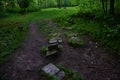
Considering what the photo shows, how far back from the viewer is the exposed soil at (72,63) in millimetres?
5097

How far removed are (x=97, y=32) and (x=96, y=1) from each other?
4.75 metres

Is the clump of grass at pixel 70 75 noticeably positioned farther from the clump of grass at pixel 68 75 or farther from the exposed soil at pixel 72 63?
the exposed soil at pixel 72 63

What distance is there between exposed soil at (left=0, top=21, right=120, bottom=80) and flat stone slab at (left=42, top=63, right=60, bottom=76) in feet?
0.88

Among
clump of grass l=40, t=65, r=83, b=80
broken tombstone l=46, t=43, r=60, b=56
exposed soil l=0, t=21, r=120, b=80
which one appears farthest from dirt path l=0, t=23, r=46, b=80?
broken tombstone l=46, t=43, r=60, b=56

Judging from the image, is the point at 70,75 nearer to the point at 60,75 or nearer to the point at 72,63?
the point at 60,75

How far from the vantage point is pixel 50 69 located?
526 cm

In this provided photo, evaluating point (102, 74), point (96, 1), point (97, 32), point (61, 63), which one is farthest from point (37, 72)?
point (96, 1)

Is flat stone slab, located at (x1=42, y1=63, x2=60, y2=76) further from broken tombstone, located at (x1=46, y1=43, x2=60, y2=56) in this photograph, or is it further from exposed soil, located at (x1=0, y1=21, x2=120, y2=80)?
broken tombstone, located at (x1=46, y1=43, x2=60, y2=56)

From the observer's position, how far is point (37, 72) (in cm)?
530

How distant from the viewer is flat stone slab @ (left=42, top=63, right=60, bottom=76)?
5.07m

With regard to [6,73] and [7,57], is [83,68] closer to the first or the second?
[6,73]

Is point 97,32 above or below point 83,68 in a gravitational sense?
above

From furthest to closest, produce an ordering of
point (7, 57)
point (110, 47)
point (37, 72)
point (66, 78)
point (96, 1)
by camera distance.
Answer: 1. point (96, 1)
2. point (110, 47)
3. point (7, 57)
4. point (37, 72)
5. point (66, 78)

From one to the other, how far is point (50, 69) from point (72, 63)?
1.01 m
